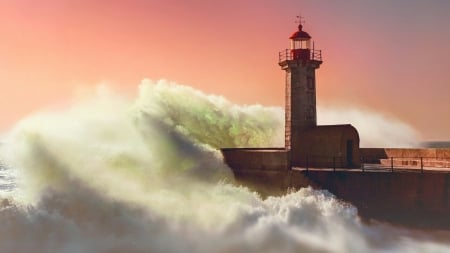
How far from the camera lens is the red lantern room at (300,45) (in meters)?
18.8

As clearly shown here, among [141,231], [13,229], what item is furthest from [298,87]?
[13,229]

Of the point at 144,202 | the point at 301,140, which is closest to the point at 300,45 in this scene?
the point at 301,140

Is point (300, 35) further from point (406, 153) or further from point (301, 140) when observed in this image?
point (406, 153)

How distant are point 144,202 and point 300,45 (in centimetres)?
978

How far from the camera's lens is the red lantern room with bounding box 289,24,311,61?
61.5ft

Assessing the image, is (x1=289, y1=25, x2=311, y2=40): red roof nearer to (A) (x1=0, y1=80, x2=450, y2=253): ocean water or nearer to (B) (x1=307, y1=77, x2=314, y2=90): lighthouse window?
(B) (x1=307, y1=77, x2=314, y2=90): lighthouse window

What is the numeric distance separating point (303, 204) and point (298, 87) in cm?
627

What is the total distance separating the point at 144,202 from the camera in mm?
12844

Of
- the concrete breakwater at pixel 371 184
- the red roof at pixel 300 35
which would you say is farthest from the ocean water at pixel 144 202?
the red roof at pixel 300 35

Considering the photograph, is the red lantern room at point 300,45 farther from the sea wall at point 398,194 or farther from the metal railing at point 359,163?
the sea wall at point 398,194

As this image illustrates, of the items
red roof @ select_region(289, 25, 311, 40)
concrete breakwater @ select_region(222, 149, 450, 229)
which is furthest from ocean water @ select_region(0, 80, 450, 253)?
red roof @ select_region(289, 25, 311, 40)

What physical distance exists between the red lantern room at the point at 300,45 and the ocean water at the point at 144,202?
17.0 ft

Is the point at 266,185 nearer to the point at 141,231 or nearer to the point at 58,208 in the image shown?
the point at 141,231

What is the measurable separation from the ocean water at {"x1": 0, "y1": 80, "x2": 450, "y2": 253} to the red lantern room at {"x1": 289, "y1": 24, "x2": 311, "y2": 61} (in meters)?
5.18
